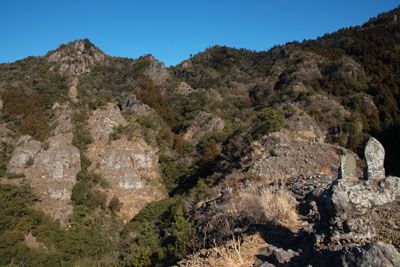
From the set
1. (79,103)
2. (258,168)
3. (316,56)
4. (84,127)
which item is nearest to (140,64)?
(79,103)

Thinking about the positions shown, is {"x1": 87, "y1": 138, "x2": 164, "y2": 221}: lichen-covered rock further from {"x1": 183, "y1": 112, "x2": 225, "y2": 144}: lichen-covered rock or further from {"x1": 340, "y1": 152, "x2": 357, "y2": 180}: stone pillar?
{"x1": 340, "y1": 152, "x2": 357, "y2": 180}: stone pillar

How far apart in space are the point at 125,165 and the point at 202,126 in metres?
8.48

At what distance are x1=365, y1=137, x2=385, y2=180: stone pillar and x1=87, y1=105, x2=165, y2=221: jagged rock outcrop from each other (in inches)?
867

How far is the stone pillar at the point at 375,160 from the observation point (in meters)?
5.73

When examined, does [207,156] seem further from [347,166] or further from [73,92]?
[347,166]

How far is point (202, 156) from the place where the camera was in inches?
1156

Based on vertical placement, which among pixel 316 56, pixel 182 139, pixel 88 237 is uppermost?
pixel 316 56

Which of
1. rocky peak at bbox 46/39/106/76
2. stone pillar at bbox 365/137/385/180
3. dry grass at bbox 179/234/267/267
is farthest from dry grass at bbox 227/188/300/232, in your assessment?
rocky peak at bbox 46/39/106/76

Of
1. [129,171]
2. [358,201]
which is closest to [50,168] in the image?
[129,171]

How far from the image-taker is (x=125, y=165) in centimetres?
2941

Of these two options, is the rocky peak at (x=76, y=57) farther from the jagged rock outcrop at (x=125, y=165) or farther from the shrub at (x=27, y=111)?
the jagged rock outcrop at (x=125, y=165)

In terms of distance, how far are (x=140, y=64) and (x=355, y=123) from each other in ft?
93.5

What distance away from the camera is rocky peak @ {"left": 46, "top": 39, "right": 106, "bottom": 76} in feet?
151

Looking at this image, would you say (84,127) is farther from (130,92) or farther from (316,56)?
(316,56)
